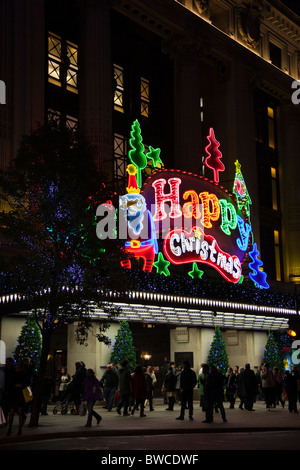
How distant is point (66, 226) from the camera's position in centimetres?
2281

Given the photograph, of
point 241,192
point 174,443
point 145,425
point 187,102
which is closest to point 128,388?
point 145,425

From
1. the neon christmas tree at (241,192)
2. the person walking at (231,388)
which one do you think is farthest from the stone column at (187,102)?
the person walking at (231,388)

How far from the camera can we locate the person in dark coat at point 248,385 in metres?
28.8

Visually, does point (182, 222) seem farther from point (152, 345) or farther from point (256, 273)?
point (256, 273)

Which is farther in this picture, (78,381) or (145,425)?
(78,381)

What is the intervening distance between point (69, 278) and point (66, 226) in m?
1.70

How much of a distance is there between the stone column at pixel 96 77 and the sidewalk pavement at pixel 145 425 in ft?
50.2

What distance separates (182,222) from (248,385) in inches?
435

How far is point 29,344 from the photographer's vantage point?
29.5 meters

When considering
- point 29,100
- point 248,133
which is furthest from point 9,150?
point 248,133

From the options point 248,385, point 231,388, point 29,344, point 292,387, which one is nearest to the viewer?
point 292,387

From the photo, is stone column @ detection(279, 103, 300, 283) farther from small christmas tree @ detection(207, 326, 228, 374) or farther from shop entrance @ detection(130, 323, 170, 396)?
shop entrance @ detection(130, 323, 170, 396)

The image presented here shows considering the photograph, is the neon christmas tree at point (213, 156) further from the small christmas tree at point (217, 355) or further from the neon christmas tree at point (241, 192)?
the small christmas tree at point (217, 355)

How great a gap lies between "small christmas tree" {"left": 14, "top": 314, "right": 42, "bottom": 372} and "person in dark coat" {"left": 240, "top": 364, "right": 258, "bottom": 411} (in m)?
8.64
